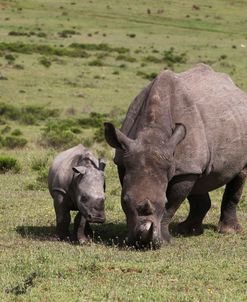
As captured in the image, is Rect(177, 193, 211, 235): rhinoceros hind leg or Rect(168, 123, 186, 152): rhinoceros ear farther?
Rect(177, 193, 211, 235): rhinoceros hind leg

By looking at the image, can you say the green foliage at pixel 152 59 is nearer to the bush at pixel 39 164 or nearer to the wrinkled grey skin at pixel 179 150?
the bush at pixel 39 164

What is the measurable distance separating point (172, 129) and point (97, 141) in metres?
14.5

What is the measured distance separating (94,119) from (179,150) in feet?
61.0

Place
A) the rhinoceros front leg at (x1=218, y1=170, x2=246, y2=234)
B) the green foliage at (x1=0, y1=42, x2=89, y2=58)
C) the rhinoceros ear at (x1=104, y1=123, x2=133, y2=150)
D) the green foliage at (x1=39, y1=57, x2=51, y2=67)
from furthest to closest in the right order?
1. the green foliage at (x1=0, y1=42, x2=89, y2=58)
2. the green foliage at (x1=39, y1=57, x2=51, y2=67)
3. the rhinoceros front leg at (x1=218, y1=170, x2=246, y2=234)
4. the rhinoceros ear at (x1=104, y1=123, x2=133, y2=150)

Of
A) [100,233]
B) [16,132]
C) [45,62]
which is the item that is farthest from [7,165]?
[45,62]

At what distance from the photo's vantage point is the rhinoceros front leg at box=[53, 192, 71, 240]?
1079 centimetres

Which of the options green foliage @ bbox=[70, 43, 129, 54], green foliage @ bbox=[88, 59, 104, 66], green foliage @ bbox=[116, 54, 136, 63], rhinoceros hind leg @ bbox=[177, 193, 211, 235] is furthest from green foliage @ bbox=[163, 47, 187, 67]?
rhinoceros hind leg @ bbox=[177, 193, 211, 235]

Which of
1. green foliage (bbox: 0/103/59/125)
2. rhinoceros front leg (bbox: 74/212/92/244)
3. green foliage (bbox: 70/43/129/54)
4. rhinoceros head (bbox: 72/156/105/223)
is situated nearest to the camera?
rhinoceros head (bbox: 72/156/105/223)

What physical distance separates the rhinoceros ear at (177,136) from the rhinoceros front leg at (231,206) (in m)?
2.23

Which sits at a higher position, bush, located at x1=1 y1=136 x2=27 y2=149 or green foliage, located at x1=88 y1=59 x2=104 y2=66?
bush, located at x1=1 y1=136 x2=27 y2=149

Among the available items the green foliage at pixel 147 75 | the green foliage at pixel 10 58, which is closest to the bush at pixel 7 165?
the green foliage at pixel 147 75

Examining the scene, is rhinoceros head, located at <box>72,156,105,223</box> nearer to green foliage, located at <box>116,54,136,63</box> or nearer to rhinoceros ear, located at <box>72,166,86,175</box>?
rhinoceros ear, located at <box>72,166,86,175</box>

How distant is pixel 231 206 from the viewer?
1227 centimetres

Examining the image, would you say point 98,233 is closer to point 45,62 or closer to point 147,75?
point 147,75
